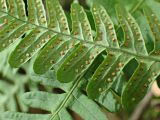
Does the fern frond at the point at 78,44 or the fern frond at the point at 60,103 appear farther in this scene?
the fern frond at the point at 60,103

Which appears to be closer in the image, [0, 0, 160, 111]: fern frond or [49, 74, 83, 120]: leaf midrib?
[0, 0, 160, 111]: fern frond

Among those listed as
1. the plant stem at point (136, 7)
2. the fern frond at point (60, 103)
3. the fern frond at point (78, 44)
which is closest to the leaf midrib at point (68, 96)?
the fern frond at point (60, 103)

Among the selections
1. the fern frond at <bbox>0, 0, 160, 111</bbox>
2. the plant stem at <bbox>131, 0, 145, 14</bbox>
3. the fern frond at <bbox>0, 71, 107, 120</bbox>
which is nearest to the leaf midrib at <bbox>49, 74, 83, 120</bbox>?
the fern frond at <bbox>0, 71, 107, 120</bbox>

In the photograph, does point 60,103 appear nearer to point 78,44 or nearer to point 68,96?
point 68,96

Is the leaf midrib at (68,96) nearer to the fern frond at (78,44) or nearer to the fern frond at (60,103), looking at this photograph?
the fern frond at (60,103)

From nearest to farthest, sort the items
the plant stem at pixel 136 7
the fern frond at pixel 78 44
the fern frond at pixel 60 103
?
the fern frond at pixel 78 44 < the fern frond at pixel 60 103 < the plant stem at pixel 136 7

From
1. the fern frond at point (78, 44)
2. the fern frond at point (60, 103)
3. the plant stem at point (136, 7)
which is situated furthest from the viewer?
the plant stem at point (136, 7)

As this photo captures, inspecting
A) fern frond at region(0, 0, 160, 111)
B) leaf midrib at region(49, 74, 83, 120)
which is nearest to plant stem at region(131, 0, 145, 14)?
fern frond at region(0, 0, 160, 111)

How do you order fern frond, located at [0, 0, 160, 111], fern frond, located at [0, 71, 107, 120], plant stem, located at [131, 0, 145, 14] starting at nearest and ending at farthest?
fern frond, located at [0, 0, 160, 111], fern frond, located at [0, 71, 107, 120], plant stem, located at [131, 0, 145, 14]

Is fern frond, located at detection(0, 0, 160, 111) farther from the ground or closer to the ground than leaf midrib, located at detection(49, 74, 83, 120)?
farther from the ground

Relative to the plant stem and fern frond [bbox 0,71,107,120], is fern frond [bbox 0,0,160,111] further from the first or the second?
the plant stem

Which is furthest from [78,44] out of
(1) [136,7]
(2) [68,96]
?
(1) [136,7]

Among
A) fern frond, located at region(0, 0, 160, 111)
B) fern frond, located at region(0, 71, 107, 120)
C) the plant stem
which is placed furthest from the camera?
the plant stem

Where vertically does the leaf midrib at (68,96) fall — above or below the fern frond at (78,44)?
below
